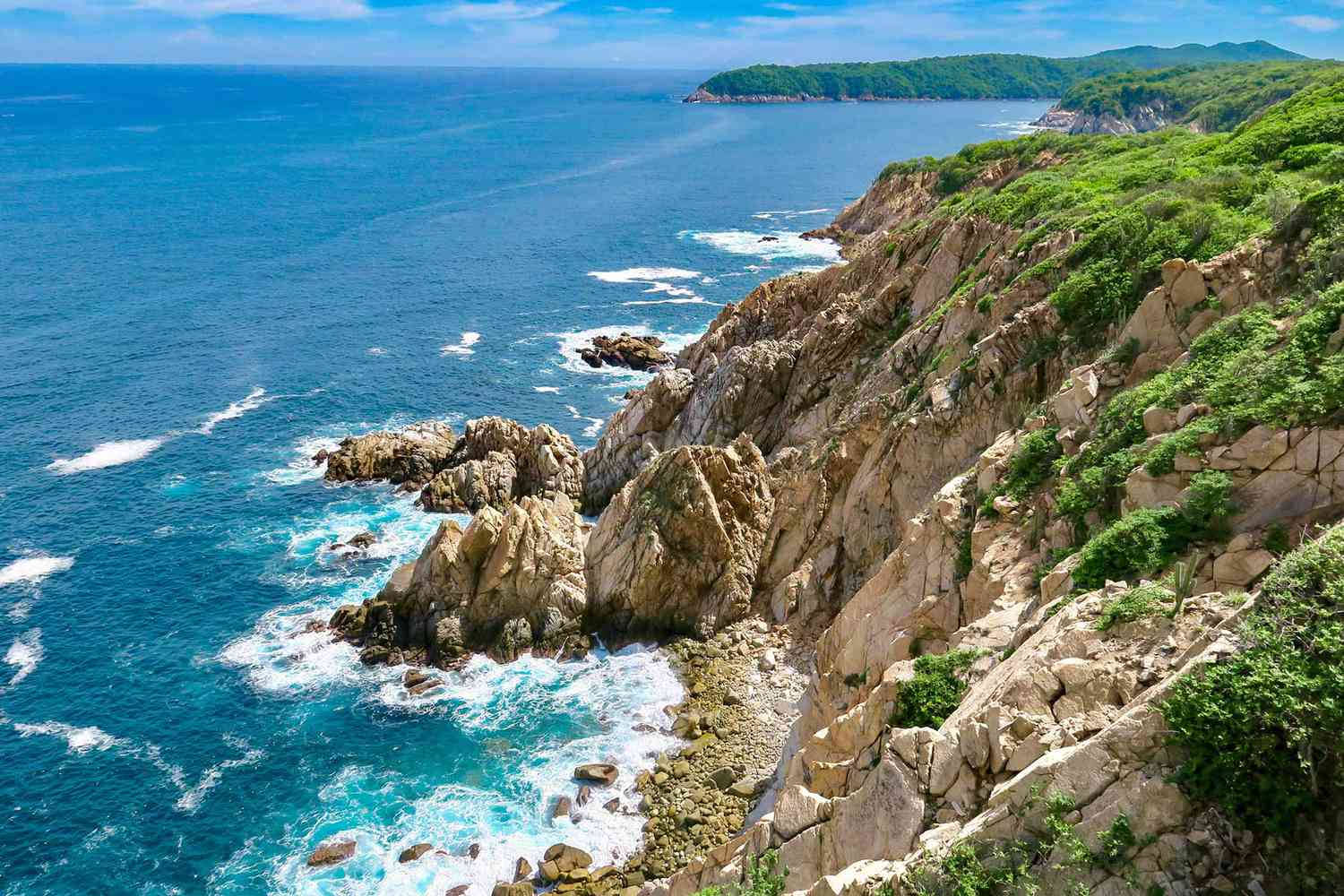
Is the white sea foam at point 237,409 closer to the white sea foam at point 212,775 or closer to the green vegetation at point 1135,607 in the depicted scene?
the white sea foam at point 212,775

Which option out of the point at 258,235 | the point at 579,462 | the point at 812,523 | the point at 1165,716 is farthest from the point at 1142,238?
the point at 258,235

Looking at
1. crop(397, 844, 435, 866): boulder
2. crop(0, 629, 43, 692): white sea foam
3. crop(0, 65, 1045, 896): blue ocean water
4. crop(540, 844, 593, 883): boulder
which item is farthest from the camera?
crop(0, 629, 43, 692): white sea foam

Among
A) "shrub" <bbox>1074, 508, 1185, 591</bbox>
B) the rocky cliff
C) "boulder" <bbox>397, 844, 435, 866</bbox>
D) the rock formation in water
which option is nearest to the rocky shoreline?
the rocky cliff

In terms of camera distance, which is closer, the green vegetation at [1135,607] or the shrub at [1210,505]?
the green vegetation at [1135,607]

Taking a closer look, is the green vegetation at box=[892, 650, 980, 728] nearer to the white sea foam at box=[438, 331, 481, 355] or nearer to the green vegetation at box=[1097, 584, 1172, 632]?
the green vegetation at box=[1097, 584, 1172, 632]

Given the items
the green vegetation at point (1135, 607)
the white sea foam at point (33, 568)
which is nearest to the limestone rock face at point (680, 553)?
the green vegetation at point (1135, 607)

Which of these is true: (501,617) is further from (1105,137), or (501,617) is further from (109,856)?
(1105,137)
